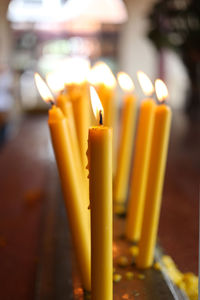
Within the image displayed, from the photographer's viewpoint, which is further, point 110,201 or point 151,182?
point 151,182

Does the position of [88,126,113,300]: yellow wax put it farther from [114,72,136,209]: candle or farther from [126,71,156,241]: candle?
[114,72,136,209]: candle

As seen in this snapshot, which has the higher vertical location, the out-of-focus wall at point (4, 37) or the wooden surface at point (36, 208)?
the out-of-focus wall at point (4, 37)

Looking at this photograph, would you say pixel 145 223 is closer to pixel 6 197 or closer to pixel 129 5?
pixel 6 197

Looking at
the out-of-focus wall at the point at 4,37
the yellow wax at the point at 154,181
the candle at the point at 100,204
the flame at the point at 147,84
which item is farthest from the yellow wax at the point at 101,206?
the out-of-focus wall at the point at 4,37

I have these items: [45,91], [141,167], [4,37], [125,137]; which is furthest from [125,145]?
[4,37]

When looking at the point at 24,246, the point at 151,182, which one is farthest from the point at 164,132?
the point at 24,246

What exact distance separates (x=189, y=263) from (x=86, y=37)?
18.3 ft

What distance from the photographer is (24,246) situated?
0.49m

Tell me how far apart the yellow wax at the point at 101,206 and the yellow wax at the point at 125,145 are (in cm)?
29

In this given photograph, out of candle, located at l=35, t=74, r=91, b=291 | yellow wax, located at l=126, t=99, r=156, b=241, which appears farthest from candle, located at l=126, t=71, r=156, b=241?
candle, located at l=35, t=74, r=91, b=291

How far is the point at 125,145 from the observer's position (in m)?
0.56

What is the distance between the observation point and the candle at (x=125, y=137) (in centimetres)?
53

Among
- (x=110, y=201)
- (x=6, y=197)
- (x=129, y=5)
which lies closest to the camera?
(x=110, y=201)

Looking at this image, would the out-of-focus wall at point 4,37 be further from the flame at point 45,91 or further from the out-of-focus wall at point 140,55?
the flame at point 45,91
